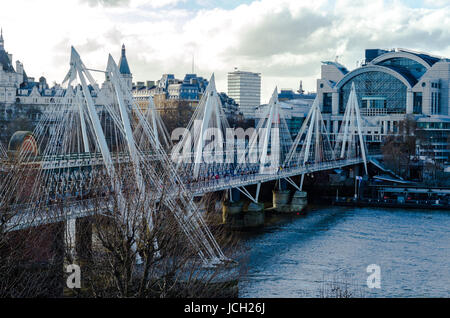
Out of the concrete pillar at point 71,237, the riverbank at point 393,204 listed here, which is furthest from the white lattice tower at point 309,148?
the concrete pillar at point 71,237

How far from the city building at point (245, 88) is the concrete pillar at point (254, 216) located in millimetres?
107912

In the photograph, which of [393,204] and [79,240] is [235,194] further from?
[79,240]

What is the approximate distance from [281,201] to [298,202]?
783mm

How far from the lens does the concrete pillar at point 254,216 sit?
93.2 ft

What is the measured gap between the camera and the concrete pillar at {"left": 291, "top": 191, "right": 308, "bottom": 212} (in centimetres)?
3294

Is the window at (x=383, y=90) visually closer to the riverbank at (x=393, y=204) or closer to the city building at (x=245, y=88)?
the riverbank at (x=393, y=204)

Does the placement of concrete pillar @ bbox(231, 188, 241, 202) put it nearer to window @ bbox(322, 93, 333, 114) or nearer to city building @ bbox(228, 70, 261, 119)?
window @ bbox(322, 93, 333, 114)

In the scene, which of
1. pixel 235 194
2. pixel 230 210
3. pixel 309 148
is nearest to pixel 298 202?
pixel 235 194

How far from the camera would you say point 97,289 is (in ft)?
35.7

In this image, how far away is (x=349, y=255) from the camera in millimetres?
Result: 21375

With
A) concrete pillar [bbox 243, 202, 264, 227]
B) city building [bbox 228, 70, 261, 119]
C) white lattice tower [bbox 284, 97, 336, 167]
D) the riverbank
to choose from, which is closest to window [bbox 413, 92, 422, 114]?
white lattice tower [bbox 284, 97, 336, 167]

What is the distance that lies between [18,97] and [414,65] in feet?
112
